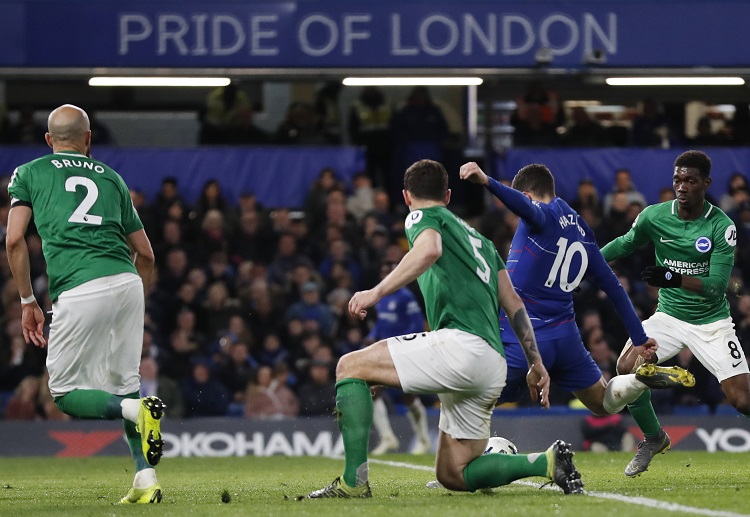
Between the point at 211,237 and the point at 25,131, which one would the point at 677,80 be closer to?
the point at 211,237

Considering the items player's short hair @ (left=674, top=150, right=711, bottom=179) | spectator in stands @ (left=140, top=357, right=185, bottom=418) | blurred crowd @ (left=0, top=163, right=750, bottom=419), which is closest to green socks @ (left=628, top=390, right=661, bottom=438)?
player's short hair @ (left=674, top=150, right=711, bottom=179)

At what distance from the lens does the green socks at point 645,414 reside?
9.69 meters

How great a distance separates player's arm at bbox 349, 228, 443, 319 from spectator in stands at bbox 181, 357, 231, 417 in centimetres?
872

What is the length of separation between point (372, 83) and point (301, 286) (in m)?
2.65

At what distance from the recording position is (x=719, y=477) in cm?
983

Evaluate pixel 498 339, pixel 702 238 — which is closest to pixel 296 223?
pixel 702 238

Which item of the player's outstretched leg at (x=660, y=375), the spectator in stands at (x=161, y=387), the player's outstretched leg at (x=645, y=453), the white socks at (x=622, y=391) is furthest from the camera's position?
the spectator in stands at (x=161, y=387)

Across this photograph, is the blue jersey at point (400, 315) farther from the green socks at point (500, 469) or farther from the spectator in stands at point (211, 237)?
the green socks at point (500, 469)

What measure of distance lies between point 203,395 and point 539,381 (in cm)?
853

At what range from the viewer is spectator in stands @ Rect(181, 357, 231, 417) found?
15.7 m

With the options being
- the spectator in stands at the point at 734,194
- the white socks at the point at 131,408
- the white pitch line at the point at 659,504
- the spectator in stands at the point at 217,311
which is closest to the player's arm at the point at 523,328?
the white pitch line at the point at 659,504

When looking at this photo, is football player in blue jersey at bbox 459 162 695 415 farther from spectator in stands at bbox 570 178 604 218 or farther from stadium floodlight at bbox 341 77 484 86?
spectator in stands at bbox 570 178 604 218

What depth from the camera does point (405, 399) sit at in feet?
50.1

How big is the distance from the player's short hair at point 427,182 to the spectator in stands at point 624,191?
33.0 feet
